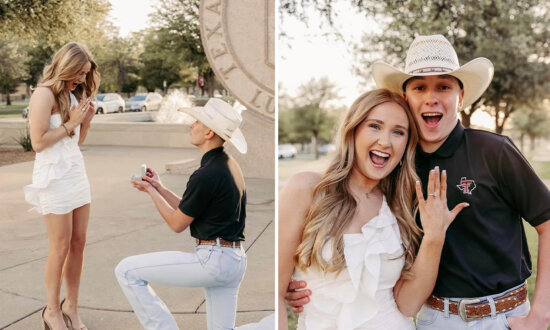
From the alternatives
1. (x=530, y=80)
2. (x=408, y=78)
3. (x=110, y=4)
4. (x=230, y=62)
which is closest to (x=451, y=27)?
(x=530, y=80)

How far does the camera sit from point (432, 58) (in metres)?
2.36

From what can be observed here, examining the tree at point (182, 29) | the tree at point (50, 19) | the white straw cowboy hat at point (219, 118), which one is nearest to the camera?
the white straw cowboy hat at point (219, 118)

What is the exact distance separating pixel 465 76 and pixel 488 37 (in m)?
13.5

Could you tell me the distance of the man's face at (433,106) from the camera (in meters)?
2.30

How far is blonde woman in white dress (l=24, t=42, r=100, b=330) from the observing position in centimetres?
313

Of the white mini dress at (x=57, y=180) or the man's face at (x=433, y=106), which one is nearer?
the man's face at (x=433, y=106)

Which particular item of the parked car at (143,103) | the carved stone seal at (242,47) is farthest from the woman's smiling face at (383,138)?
the parked car at (143,103)

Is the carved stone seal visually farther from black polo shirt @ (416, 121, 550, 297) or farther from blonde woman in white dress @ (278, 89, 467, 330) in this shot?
black polo shirt @ (416, 121, 550, 297)

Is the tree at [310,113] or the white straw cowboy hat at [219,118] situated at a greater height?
the white straw cowboy hat at [219,118]

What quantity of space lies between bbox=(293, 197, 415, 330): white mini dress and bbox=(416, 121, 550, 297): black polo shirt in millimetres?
217

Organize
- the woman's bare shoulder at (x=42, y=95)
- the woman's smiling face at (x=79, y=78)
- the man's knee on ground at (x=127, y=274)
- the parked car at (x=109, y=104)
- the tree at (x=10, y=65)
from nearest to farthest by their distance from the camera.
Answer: the man's knee on ground at (x=127, y=274) → the woman's bare shoulder at (x=42, y=95) → the woman's smiling face at (x=79, y=78) → the tree at (x=10, y=65) → the parked car at (x=109, y=104)

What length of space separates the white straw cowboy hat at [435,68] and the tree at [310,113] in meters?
24.4

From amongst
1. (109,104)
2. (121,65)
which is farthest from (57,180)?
(121,65)

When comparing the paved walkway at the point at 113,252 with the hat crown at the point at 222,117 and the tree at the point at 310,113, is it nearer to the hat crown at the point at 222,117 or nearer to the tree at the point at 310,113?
the hat crown at the point at 222,117
